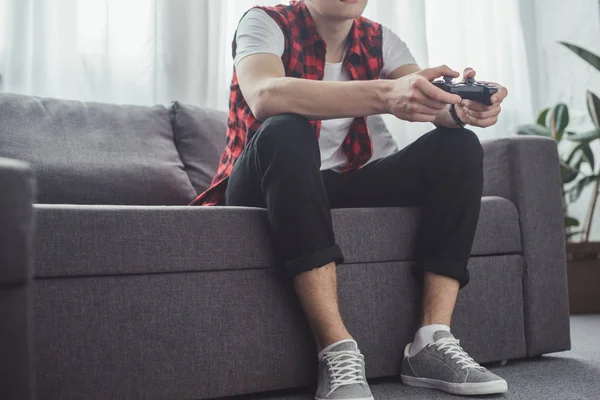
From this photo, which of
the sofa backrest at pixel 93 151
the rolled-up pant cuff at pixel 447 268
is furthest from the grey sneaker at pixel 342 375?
the sofa backrest at pixel 93 151

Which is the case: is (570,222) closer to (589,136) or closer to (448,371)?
(589,136)

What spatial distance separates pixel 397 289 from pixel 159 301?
475mm

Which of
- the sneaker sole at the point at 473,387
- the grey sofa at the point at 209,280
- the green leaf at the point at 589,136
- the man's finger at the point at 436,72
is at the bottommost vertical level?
the sneaker sole at the point at 473,387

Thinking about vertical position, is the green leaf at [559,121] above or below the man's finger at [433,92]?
above

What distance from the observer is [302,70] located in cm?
138

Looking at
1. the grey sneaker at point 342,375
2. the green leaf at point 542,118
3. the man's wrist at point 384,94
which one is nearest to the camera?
the grey sneaker at point 342,375

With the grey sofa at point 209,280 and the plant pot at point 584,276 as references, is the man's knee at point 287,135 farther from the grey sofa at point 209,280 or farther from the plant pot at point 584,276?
the plant pot at point 584,276

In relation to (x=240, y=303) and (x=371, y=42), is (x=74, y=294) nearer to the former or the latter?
(x=240, y=303)

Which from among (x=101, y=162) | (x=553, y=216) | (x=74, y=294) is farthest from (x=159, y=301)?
(x=553, y=216)

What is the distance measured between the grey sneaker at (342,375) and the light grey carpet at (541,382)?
94 mm

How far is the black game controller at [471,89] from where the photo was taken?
3.74 feet

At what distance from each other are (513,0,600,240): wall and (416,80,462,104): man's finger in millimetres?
2109

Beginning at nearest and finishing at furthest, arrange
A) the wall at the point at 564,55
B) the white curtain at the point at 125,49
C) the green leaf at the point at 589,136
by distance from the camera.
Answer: the white curtain at the point at 125,49, the green leaf at the point at 589,136, the wall at the point at 564,55

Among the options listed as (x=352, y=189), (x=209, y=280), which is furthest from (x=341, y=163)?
(x=209, y=280)
